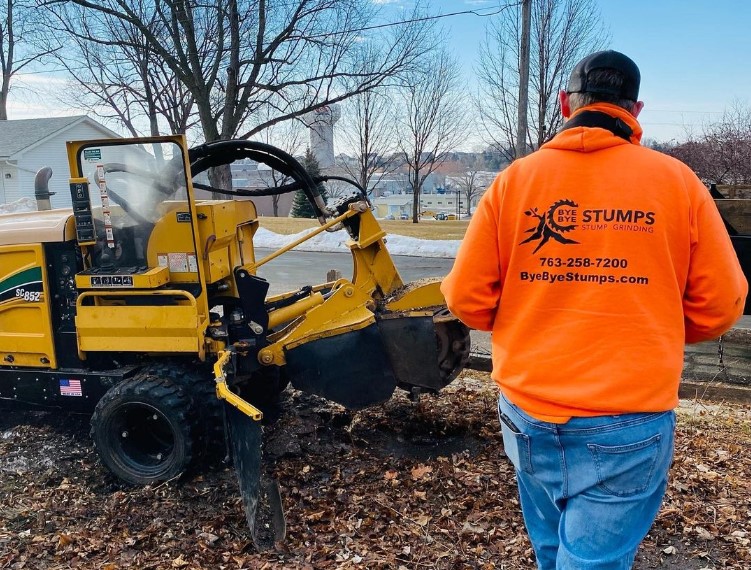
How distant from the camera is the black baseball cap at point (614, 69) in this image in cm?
198

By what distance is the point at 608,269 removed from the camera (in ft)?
6.10

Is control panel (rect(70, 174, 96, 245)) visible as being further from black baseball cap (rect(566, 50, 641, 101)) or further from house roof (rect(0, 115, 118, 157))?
house roof (rect(0, 115, 118, 157))

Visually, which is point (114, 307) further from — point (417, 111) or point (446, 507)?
point (417, 111)

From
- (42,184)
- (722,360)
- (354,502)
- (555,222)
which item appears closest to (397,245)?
(722,360)

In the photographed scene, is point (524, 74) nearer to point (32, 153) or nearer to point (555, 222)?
point (555, 222)

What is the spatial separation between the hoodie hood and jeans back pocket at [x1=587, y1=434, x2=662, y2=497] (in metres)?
0.84

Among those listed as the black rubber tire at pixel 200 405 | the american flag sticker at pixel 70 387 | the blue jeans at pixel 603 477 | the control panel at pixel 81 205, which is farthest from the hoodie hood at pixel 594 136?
the american flag sticker at pixel 70 387

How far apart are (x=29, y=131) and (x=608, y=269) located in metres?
34.6

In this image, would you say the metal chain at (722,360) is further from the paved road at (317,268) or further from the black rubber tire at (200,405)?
the paved road at (317,268)

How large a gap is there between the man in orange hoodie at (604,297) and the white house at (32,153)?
3023 cm

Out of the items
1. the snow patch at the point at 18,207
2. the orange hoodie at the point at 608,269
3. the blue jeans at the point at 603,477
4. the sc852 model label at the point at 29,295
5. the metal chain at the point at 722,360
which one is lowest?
the metal chain at the point at 722,360

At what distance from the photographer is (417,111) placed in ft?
81.3

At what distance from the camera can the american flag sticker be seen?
4.84m

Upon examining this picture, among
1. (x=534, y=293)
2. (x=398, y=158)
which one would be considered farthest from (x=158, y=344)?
(x=398, y=158)
